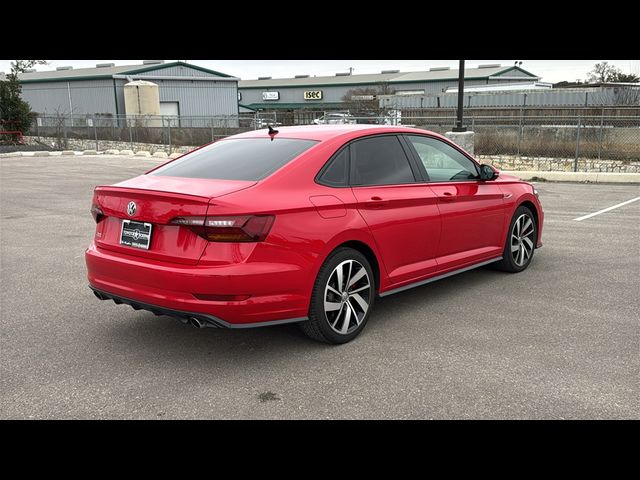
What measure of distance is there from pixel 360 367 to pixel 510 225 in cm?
305

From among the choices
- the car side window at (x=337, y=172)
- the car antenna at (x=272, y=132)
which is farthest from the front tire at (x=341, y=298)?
the car antenna at (x=272, y=132)

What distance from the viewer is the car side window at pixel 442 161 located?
566 cm

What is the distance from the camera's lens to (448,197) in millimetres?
5574

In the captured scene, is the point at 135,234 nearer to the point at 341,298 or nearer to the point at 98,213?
the point at 98,213

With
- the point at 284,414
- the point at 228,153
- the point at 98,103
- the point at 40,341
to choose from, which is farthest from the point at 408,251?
the point at 98,103

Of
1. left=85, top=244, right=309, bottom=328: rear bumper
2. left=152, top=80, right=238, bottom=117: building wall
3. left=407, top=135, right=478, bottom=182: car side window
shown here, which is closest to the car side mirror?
left=407, top=135, right=478, bottom=182: car side window

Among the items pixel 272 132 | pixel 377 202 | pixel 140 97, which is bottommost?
pixel 377 202

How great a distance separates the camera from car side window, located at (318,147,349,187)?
4633mm

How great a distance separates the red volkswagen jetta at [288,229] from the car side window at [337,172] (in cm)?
1

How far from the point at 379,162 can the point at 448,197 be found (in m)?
0.84

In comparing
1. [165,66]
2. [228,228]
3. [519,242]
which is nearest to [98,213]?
[228,228]

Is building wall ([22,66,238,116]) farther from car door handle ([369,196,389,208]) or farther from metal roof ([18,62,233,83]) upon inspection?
car door handle ([369,196,389,208])

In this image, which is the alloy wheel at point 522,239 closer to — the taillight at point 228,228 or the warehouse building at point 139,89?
the taillight at point 228,228

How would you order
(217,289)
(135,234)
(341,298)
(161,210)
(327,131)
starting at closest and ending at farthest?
(217,289) → (161,210) → (135,234) → (341,298) → (327,131)
